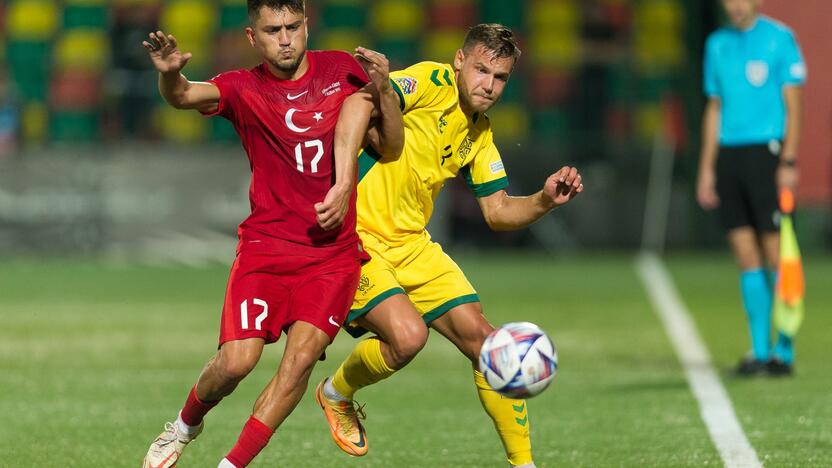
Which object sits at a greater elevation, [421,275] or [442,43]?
[421,275]

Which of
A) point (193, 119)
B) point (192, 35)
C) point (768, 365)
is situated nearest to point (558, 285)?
point (768, 365)

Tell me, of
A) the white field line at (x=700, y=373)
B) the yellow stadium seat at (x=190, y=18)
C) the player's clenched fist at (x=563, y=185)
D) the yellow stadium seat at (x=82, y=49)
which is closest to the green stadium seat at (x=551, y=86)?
the white field line at (x=700, y=373)

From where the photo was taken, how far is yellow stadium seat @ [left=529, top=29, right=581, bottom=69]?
65.6ft

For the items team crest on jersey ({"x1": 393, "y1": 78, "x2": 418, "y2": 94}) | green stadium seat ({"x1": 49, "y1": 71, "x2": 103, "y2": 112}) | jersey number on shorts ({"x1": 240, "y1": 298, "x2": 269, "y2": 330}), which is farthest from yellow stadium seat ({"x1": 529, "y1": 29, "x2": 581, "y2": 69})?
jersey number on shorts ({"x1": 240, "y1": 298, "x2": 269, "y2": 330})

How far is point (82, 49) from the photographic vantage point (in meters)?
22.4

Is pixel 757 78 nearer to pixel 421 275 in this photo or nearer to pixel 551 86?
pixel 421 275

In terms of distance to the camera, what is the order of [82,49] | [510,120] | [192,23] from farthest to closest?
1. [192,23]
2. [82,49]
3. [510,120]

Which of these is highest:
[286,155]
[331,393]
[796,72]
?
[286,155]

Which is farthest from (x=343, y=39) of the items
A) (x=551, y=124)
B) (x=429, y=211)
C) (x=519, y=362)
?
(x=519, y=362)

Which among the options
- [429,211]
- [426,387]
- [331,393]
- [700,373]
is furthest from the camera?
[700,373]

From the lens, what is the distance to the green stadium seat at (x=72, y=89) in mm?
20936

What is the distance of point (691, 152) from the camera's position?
64.4ft

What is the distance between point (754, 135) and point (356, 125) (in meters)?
4.60

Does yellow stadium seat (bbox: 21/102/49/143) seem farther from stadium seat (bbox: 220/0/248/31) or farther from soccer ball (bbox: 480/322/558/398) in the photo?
soccer ball (bbox: 480/322/558/398)
